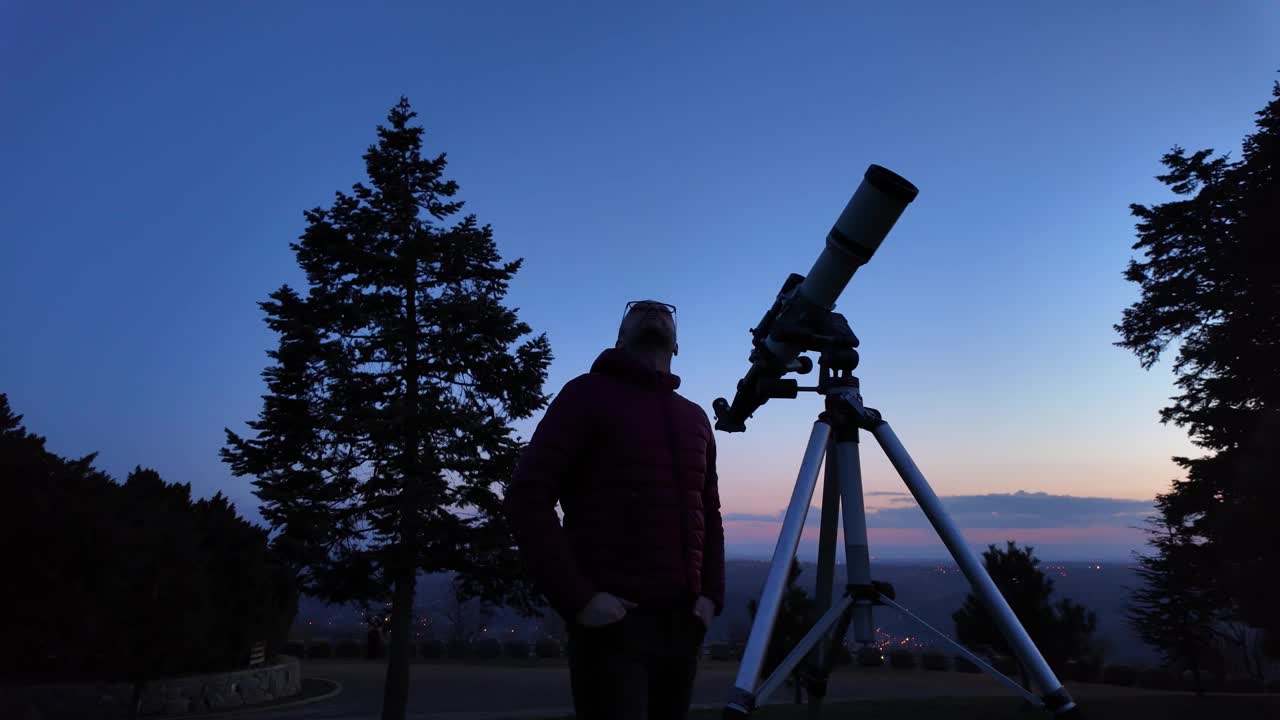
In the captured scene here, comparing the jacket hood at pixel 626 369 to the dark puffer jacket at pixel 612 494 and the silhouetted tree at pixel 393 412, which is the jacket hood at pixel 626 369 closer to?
the dark puffer jacket at pixel 612 494

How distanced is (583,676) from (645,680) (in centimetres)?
21

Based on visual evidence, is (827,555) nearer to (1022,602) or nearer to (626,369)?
(626,369)

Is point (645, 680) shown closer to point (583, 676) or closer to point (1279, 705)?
point (583, 676)

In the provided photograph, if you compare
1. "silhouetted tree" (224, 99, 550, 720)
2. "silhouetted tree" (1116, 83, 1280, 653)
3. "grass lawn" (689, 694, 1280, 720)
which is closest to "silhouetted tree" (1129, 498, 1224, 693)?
Answer: "silhouetted tree" (1116, 83, 1280, 653)

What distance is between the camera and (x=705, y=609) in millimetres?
2871

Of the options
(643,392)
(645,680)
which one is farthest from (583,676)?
(643,392)

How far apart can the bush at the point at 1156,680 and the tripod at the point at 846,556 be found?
26.5 m

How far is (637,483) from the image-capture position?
108 inches

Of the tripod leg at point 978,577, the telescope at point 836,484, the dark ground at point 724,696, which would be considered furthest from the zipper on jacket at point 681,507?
the dark ground at point 724,696

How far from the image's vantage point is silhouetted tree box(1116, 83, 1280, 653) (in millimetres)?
22766

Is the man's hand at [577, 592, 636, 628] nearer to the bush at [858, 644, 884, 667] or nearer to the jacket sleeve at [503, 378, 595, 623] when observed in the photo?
the jacket sleeve at [503, 378, 595, 623]

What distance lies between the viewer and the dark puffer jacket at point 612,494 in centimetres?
255

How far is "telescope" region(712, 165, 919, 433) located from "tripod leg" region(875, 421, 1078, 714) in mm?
625

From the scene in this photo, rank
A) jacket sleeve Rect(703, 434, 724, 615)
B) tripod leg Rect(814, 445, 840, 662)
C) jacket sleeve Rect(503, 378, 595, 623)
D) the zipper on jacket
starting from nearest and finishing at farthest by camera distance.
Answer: jacket sleeve Rect(503, 378, 595, 623)
the zipper on jacket
jacket sleeve Rect(703, 434, 724, 615)
tripod leg Rect(814, 445, 840, 662)
